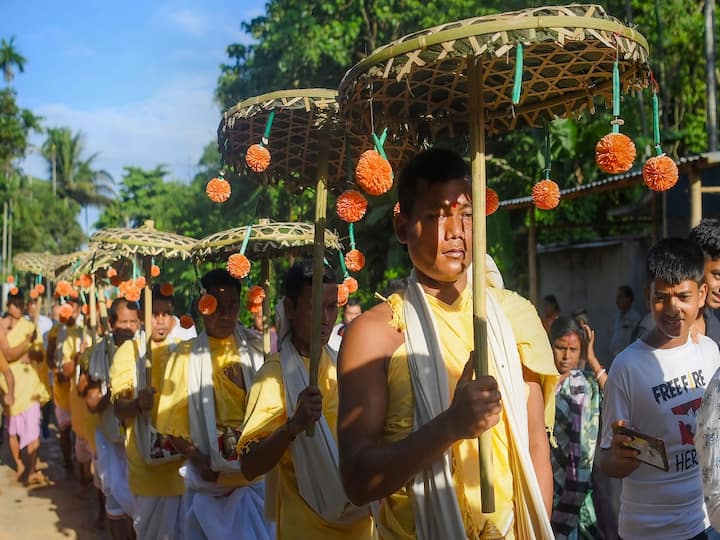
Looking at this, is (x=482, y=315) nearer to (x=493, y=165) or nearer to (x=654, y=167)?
(x=654, y=167)

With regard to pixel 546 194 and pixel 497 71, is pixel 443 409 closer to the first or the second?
pixel 546 194

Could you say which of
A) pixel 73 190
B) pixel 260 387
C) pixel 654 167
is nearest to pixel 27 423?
pixel 260 387

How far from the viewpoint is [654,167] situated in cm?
258

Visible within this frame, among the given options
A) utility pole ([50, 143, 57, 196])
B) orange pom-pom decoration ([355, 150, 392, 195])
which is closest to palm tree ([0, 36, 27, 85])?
utility pole ([50, 143, 57, 196])

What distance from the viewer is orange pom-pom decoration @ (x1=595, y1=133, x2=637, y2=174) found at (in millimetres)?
2391

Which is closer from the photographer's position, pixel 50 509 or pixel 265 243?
pixel 265 243

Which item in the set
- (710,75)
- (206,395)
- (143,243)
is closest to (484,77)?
(206,395)

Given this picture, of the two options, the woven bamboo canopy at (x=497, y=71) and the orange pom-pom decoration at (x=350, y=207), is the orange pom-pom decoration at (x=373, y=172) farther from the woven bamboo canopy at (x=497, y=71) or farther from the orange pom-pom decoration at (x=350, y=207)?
the orange pom-pom decoration at (x=350, y=207)

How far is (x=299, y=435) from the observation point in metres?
3.69

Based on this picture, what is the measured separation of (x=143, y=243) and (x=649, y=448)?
377cm

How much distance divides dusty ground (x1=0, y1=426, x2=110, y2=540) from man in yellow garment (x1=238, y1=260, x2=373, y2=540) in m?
4.66

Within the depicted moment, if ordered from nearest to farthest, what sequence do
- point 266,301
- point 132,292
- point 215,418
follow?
1. point 215,418
2. point 266,301
3. point 132,292

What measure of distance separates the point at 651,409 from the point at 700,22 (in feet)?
43.7

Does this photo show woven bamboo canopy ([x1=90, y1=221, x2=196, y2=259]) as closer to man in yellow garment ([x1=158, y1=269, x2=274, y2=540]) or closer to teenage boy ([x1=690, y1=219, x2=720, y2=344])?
man in yellow garment ([x1=158, y1=269, x2=274, y2=540])
